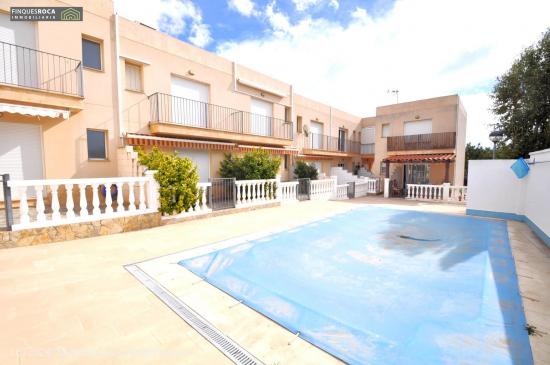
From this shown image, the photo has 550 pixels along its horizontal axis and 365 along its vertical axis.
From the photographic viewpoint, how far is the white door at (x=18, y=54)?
961cm

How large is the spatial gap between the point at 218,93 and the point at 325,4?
8121mm

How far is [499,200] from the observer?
1123 cm

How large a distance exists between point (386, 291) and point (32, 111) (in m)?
12.6

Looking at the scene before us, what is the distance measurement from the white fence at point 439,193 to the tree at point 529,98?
16.7 ft

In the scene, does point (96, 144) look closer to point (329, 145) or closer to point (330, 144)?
point (329, 145)

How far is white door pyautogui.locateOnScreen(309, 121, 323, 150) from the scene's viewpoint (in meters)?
24.2

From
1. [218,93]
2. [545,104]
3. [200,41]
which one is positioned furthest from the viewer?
[218,93]

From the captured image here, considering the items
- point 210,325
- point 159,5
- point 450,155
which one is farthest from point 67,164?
point 450,155

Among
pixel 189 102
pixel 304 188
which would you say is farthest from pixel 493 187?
pixel 189 102

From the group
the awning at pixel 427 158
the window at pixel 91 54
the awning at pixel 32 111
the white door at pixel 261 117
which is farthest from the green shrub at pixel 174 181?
the awning at pixel 427 158

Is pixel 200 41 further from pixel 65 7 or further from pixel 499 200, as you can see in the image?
pixel 499 200

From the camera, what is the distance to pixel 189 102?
48.8 ft

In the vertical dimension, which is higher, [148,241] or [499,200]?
[499,200]

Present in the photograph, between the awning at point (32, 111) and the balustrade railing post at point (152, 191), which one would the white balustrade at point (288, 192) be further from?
the awning at point (32, 111)
